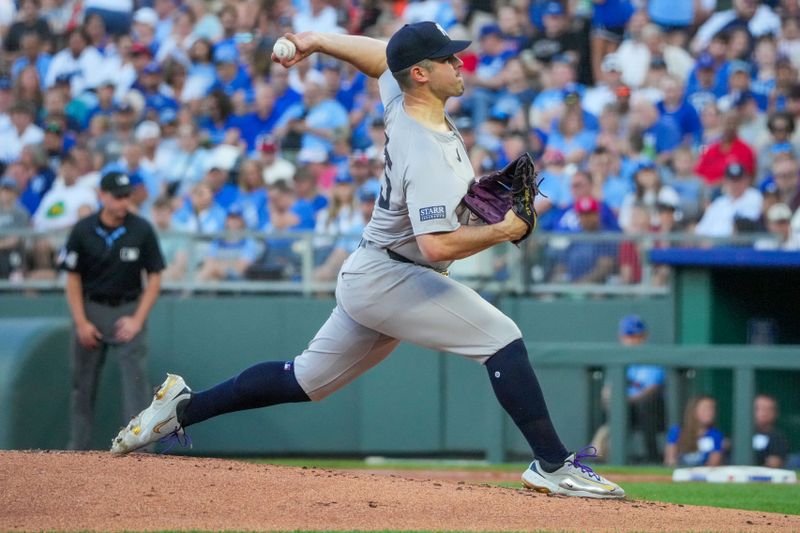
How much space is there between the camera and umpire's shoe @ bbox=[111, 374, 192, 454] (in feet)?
18.9

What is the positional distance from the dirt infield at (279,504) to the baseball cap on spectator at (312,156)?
6654 mm

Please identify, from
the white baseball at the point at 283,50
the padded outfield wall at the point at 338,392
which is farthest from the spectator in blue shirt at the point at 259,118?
the white baseball at the point at 283,50

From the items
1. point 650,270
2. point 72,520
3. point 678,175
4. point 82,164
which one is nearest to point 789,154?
point 678,175

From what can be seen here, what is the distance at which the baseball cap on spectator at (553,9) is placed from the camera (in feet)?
44.5

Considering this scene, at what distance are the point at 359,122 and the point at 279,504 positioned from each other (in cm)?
812

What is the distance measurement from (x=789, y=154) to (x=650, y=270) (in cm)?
159

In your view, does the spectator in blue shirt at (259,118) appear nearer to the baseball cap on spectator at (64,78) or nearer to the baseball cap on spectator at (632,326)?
the baseball cap on spectator at (64,78)

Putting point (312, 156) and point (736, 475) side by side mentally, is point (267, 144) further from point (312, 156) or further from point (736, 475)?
point (736, 475)

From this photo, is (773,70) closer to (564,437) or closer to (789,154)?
(789,154)

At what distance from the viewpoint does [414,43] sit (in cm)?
508

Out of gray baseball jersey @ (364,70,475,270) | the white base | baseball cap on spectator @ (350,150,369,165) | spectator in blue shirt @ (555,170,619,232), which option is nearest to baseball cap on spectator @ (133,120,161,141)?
baseball cap on spectator @ (350,150,369,165)

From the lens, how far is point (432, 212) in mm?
4906

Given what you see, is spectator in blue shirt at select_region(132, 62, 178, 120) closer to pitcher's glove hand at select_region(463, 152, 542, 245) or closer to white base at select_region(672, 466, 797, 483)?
white base at select_region(672, 466, 797, 483)

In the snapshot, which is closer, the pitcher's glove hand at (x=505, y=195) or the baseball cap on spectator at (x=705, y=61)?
the pitcher's glove hand at (x=505, y=195)
